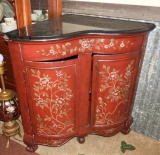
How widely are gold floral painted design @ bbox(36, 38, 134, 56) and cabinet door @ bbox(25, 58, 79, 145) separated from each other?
0.07 metres

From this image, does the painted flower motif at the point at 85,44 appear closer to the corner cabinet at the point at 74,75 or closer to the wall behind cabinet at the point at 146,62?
the corner cabinet at the point at 74,75

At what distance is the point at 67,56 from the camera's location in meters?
1.20

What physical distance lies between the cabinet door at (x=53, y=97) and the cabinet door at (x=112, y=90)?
0.52ft

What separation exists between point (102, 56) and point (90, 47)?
0.11m

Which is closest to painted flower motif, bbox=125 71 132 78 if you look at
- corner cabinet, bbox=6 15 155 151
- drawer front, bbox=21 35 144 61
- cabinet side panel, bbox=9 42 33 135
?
corner cabinet, bbox=6 15 155 151

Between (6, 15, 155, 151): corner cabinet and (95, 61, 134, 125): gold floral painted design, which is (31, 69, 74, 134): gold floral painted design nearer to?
(6, 15, 155, 151): corner cabinet

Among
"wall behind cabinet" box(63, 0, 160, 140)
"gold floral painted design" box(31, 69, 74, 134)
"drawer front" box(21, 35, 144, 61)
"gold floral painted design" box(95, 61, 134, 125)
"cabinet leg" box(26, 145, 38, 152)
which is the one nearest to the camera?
"drawer front" box(21, 35, 144, 61)

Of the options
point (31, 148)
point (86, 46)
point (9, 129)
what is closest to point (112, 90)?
point (86, 46)

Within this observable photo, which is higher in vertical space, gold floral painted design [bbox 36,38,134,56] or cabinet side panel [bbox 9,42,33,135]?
gold floral painted design [bbox 36,38,134,56]

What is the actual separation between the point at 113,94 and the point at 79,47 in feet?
1.56

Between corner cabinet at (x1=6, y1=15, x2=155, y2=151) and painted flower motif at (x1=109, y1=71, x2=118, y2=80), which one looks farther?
painted flower motif at (x1=109, y1=71, x2=118, y2=80)

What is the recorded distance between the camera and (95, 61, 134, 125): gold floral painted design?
4.40 feet

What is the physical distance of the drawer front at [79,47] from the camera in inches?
44.4

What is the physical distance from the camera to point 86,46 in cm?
121
